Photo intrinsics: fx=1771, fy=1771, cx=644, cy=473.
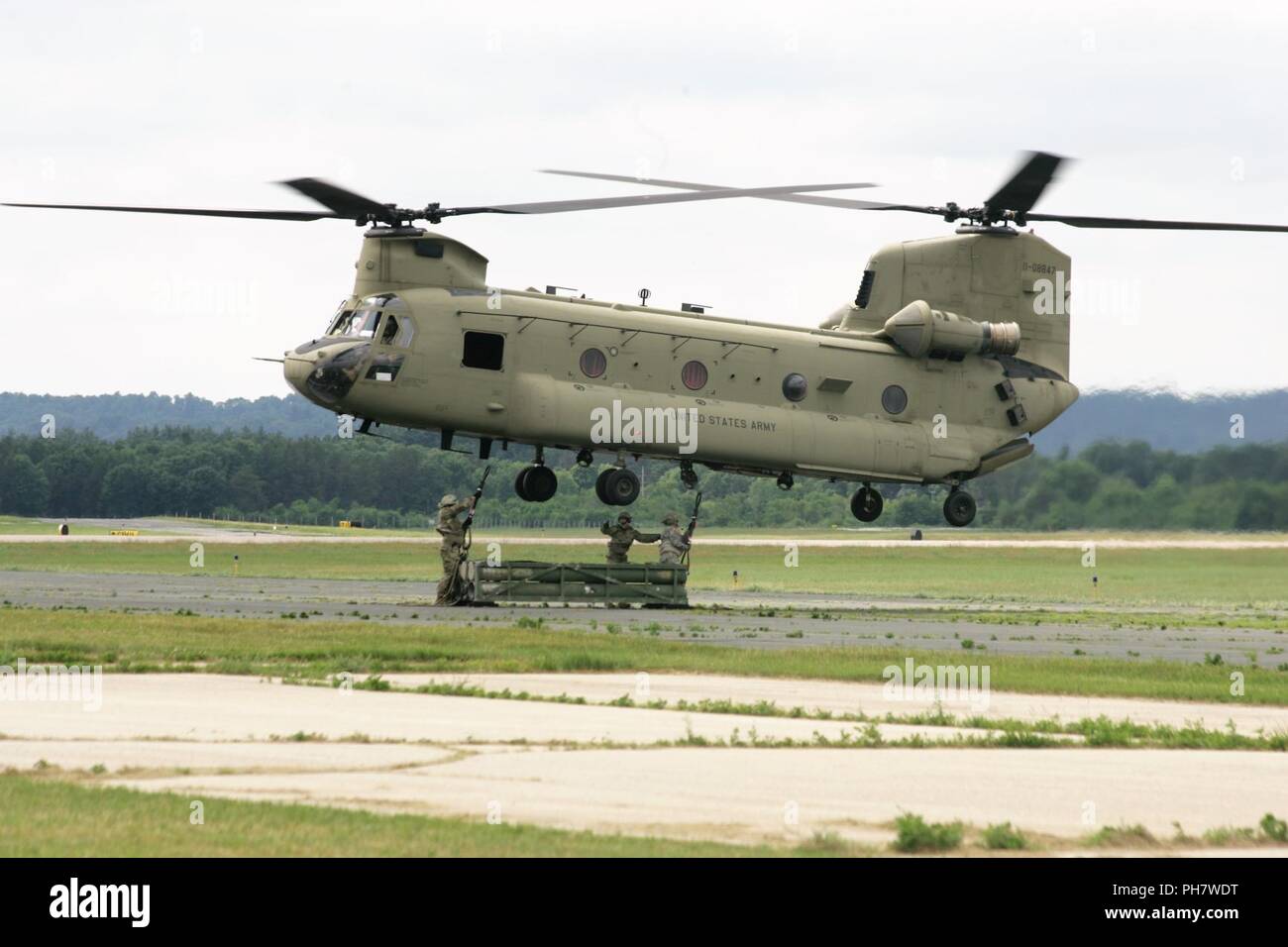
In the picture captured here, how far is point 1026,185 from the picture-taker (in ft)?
118

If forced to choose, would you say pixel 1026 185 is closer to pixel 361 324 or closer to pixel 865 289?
pixel 865 289

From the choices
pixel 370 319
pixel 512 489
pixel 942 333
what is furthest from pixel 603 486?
pixel 512 489

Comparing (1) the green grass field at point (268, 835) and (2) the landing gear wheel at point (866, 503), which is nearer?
(1) the green grass field at point (268, 835)

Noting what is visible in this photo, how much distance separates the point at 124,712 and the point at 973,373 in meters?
24.9

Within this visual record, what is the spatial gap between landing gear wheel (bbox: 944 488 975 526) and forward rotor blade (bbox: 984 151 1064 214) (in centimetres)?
637

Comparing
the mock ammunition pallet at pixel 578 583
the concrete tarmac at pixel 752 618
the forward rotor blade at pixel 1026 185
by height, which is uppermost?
the forward rotor blade at pixel 1026 185

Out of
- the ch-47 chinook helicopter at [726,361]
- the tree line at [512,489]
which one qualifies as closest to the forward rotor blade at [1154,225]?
the ch-47 chinook helicopter at [726,361]

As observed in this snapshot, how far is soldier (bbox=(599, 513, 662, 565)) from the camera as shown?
3634 centimetres

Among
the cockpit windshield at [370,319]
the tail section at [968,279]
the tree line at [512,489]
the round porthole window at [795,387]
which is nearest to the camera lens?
the cockpit windshield at [370,319]

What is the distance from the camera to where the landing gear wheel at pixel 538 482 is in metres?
36.1

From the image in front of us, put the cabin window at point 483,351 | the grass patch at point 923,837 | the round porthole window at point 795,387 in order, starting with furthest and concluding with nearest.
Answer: the round porthole window at point 795,387 < the cabin window at point 483,351 < the grass patch at point 923,837

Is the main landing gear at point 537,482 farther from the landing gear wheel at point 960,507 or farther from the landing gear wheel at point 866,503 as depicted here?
the landing gear wheel at point 960,507

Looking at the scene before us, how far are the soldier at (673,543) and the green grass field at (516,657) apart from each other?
32.4ft
